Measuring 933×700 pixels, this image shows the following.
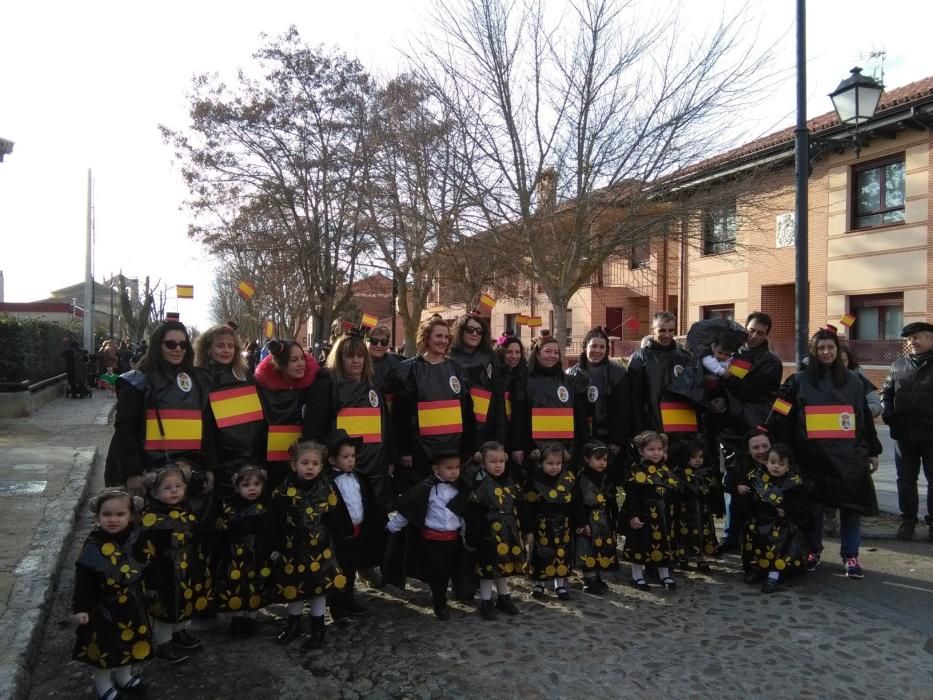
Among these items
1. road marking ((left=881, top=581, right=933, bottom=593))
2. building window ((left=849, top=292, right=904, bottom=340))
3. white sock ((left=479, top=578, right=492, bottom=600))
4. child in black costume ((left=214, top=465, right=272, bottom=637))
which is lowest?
road marking ((left=881, top=581, right=933, bottom=593))

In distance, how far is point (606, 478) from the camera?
5.27m

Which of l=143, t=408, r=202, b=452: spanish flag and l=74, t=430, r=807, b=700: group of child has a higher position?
l=143, t=408, r=202, b=452: spanish flag

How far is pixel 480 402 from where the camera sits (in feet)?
16.8

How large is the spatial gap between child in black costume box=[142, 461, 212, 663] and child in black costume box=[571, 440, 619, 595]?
7.85 feet

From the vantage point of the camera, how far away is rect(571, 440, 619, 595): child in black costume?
480 cm

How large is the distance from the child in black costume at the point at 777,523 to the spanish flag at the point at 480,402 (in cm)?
196

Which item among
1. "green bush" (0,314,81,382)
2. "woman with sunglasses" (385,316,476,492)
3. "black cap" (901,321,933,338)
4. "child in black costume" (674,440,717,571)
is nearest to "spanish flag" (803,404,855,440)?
"child in black costume" (674,440,717,571)

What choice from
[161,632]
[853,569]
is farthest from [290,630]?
[853,569]

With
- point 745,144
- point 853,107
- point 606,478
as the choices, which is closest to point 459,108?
point 745,144

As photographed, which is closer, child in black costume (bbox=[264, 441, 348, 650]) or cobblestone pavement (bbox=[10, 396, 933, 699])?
cobblestone pavement (bbox=[10, 396, 933, 699])

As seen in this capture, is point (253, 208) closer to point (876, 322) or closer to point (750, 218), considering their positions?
point (750, 218)

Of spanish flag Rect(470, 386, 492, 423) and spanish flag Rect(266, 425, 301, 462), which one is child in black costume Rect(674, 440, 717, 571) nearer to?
spanish flag Rect(470, 386, 492, 423)

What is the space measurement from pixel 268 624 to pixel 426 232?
874 cm

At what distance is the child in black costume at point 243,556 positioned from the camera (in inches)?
161
